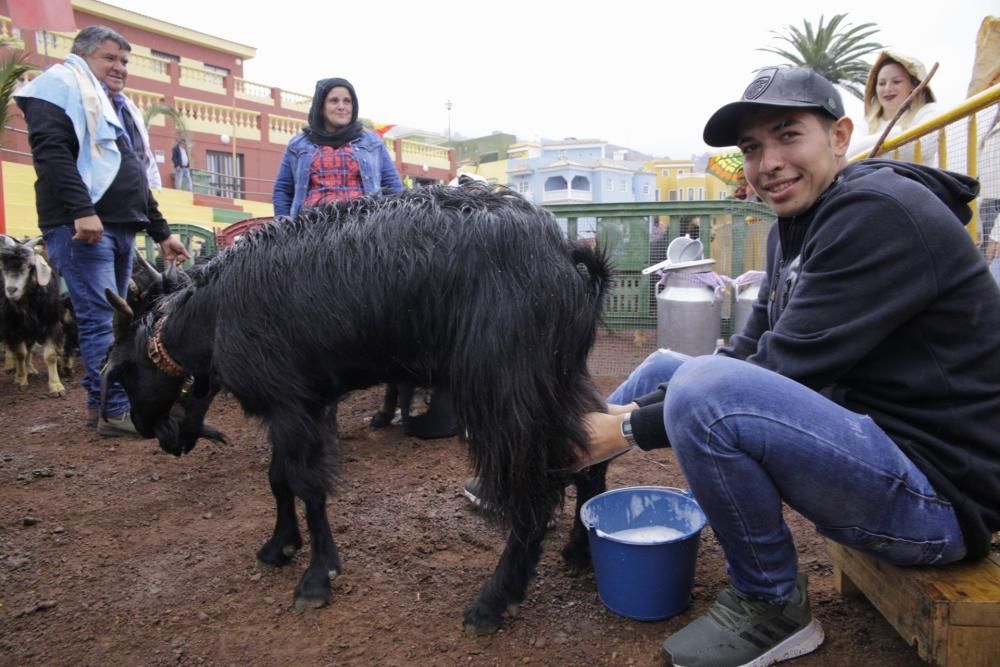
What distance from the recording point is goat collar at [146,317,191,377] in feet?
8.27

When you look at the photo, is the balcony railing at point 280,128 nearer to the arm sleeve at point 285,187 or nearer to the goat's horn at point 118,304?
the arm sleeve at point 285,187

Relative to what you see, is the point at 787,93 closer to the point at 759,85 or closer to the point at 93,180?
the point at 759,85

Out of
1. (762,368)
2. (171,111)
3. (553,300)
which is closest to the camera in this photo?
(762,368)

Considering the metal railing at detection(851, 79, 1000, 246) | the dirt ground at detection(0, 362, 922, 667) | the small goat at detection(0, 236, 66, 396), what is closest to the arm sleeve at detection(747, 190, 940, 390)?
the dirt ground at detection(0, 362, 922, 667)

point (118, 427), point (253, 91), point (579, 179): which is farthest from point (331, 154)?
point (579, 179)

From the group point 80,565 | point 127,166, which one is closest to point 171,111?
point 127,166

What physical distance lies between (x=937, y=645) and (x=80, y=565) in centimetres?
285

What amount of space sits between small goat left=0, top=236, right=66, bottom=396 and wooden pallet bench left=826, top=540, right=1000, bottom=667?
6.24 m

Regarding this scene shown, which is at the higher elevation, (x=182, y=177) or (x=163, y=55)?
(x=163, y=55)

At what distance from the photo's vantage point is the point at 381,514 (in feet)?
9.65

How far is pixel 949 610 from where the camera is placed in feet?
4.62

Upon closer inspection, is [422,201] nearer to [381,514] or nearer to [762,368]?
[762,368]

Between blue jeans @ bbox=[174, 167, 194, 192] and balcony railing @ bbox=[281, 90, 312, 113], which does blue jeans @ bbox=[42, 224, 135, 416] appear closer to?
blue jeans @ bbox=[174, 167, 194, 192]

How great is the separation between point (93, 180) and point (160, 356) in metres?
1.99
